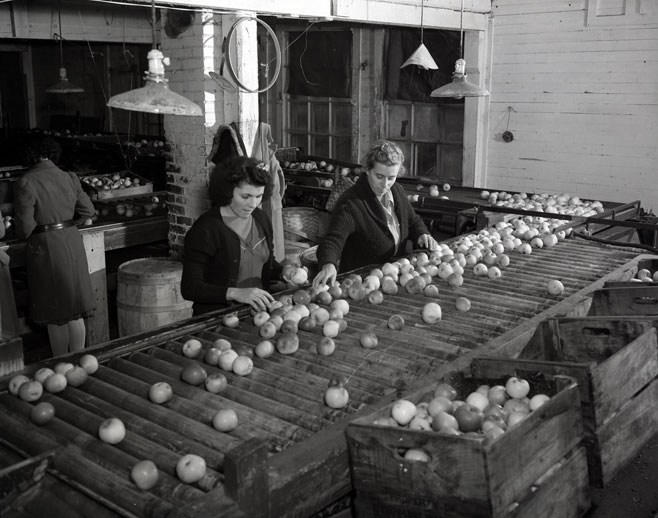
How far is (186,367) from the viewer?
113 inches

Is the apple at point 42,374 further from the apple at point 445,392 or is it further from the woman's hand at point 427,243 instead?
the woman's hand at point 427,243

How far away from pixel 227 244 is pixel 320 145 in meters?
7.95

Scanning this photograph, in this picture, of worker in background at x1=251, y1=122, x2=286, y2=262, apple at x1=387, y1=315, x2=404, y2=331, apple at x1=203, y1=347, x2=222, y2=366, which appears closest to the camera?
apple at x1=203, y1=347, x2=222, y2=366

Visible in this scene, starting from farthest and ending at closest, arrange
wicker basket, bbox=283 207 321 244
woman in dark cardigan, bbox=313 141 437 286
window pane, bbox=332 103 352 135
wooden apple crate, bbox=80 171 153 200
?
window pane, bbox=332 103 352 135, wooden apple crate, bbox=80 171 153 200, wicker basket, bbox=283 207 321 244, woman in dark cardigan, bbox=313 141 437 286

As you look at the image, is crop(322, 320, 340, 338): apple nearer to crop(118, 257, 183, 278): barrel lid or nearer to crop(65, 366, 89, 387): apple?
crop(65, 366, 89, 387): apple

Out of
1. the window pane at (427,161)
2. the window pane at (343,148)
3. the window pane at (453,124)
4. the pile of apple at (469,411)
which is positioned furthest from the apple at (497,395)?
the window pane at (343,148)

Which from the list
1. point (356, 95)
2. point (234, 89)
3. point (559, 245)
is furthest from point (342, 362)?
point (356, 95)

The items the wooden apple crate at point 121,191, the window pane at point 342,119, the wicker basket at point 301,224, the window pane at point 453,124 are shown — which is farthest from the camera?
the window pane at point 342,119

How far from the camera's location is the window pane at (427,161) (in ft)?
33.1

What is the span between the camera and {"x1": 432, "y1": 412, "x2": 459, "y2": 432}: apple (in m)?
2.37

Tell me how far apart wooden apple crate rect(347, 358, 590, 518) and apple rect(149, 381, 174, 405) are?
Result: 0.78m

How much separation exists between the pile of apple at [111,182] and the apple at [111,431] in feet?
18.1

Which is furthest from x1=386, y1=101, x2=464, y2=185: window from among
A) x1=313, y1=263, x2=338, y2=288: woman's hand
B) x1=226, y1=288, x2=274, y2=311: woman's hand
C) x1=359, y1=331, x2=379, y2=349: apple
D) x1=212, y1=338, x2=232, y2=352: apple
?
x1=212, y1=338, x2=232, y2=352: apple

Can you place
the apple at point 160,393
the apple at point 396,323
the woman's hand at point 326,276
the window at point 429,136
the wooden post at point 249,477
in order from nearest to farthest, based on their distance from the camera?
the wooden post at point 249,477, the apple at point 160,393, the apple at point 396,323, the woman's hand at point 326,276, the window at point 429,136
